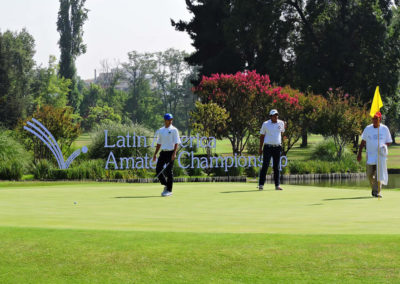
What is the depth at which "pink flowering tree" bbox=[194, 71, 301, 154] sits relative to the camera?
35.0m

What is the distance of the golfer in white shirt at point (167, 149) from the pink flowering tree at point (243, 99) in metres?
19.7

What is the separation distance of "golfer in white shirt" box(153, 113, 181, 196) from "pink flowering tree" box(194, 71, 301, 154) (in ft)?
64.8

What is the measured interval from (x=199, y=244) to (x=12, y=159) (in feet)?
71.9

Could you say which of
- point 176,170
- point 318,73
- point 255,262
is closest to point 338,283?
point 255,262

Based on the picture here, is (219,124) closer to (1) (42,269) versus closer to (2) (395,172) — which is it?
(2) (395,172)

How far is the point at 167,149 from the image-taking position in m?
14.6

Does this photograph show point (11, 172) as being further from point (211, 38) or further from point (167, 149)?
point (211, 38)

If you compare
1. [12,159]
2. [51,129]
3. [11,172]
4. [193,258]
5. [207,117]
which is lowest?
[193,258]

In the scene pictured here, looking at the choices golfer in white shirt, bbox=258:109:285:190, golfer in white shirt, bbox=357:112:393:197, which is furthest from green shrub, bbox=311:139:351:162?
golfer in white shirt, bbox=357:112:393:197

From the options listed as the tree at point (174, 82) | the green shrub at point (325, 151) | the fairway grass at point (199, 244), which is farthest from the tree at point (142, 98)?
the fairway grass at point (199, 244)

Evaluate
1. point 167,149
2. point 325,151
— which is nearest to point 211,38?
point 325,151

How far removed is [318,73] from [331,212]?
3918 centimetres

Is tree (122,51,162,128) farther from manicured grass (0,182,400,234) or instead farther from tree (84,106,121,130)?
manicured grass (0,182,400,234)

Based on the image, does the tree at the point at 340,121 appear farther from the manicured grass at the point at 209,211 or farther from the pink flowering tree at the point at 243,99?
the manicured grass at the point at 209,211
